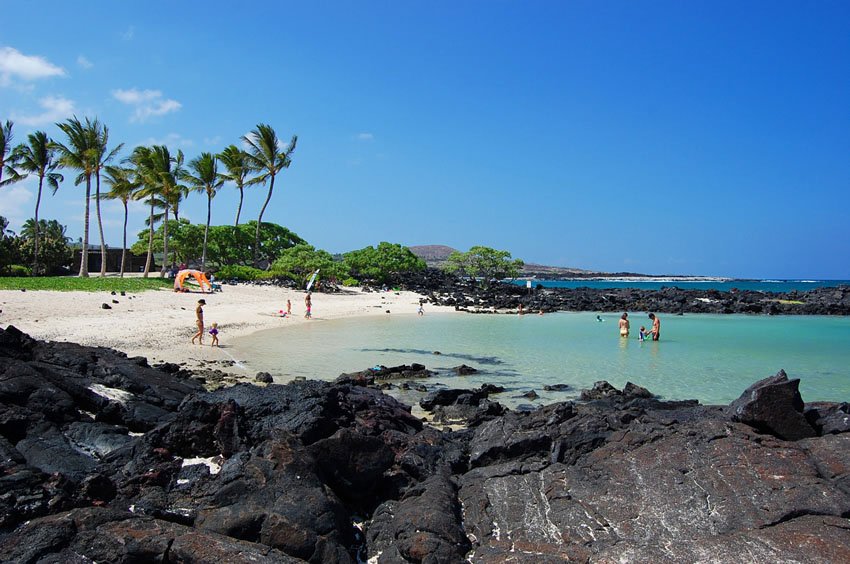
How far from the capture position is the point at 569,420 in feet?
26.1

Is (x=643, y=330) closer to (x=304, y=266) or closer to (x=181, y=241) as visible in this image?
(x=304, y=266)

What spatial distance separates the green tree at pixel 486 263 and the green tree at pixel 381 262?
15.3 feet

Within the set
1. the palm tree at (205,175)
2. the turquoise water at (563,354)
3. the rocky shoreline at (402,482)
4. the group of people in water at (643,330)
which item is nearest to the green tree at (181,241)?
the palm tree at (205,175)

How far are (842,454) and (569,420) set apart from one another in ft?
10.1

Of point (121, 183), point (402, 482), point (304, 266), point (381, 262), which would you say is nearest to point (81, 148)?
point (121, 183)

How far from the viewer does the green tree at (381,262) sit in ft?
190

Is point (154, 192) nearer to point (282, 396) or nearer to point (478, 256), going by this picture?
point (478, 256)

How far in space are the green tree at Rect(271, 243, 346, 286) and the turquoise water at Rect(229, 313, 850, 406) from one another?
12115 millimetres

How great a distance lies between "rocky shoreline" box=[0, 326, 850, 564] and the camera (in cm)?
463

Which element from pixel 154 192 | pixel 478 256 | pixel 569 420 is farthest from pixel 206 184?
pixel 569 420

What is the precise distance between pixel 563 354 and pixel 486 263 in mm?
38168

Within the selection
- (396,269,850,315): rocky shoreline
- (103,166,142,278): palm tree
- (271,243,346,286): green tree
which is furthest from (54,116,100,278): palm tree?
(396,269,850,315): rocky shoreline

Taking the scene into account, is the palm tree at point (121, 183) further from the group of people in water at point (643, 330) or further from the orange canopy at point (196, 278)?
the group of people in water at point (643, 330)

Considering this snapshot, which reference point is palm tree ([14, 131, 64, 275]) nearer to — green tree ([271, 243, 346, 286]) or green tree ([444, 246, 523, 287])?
green tree ([271, 243, 346, 286])
